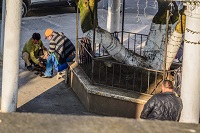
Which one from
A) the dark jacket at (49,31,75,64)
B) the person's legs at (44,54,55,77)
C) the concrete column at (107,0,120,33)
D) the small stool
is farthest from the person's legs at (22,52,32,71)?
the concrete column at (107,0,120,33)

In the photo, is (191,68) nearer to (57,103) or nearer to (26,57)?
(57,103)

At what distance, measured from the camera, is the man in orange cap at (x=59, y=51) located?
11312mm

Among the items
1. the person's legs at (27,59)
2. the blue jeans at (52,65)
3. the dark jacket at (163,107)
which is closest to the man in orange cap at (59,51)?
the blue jeans at (52,65)

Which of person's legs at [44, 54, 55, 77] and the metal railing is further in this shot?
person's legs at [44, 54, 55, 77]

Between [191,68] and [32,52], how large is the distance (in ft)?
16.1

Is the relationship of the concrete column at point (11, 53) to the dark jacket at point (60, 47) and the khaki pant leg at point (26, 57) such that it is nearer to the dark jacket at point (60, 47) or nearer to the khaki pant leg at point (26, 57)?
the dark jacket at point (60, 47)

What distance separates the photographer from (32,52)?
470 inches

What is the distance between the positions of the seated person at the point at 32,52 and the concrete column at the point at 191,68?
467cm

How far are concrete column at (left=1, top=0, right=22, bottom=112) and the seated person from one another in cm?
265

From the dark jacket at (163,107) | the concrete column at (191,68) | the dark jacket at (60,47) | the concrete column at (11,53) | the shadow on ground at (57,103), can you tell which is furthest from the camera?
the dark jacket at (60,47)

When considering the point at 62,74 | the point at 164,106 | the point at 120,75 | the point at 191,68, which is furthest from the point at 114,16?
the point at 164,106

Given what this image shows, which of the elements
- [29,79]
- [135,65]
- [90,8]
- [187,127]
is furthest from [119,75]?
[187,127]

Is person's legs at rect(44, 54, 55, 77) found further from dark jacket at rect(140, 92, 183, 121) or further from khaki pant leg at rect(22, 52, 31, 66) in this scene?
dark jacket at rect(140, 92, 183, 121)

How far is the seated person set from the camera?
1192cm
